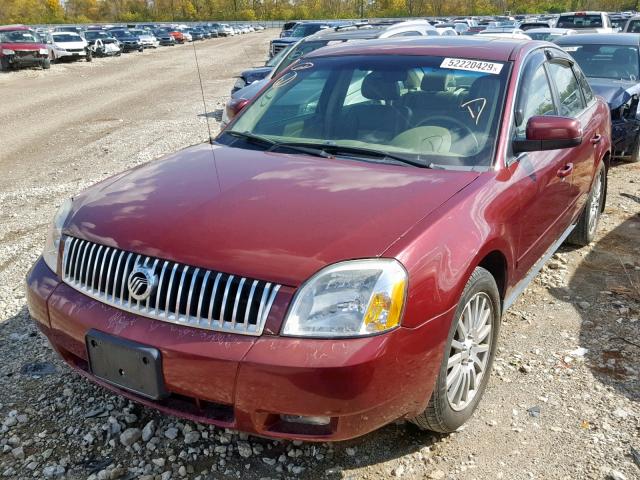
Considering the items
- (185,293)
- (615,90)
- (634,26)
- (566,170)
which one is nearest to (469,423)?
(185,293)

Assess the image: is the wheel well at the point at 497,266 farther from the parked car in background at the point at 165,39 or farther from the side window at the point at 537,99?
the parked car in background at the point at 165,39

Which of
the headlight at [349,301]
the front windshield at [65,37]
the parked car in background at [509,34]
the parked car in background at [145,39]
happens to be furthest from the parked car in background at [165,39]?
the headlight at [349,301]

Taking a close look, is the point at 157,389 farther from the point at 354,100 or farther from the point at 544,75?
the point at 544,75

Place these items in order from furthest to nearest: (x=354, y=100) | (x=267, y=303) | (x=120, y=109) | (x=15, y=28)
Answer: (x=15, y=28), (x=120, y=109), (x=354, y=100), (x=267, y=303)

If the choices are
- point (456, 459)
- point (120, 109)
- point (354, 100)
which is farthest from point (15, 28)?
point (456, 459)

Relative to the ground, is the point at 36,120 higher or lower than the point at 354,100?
lower

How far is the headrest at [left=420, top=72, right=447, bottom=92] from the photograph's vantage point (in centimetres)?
355

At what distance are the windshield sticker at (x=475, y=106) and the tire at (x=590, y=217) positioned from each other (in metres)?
1.95

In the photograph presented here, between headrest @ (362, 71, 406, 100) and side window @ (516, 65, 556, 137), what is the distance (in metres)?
0.71

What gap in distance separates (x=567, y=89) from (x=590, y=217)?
126 centimetres

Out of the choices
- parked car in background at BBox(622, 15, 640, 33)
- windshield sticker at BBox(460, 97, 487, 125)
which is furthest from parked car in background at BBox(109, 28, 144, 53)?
windshield sticker at BBox(460, 97, 487, 125)

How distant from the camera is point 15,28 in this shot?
2567 centimetres

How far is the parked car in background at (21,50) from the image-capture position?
2433cm

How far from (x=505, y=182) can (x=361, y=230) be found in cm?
100
